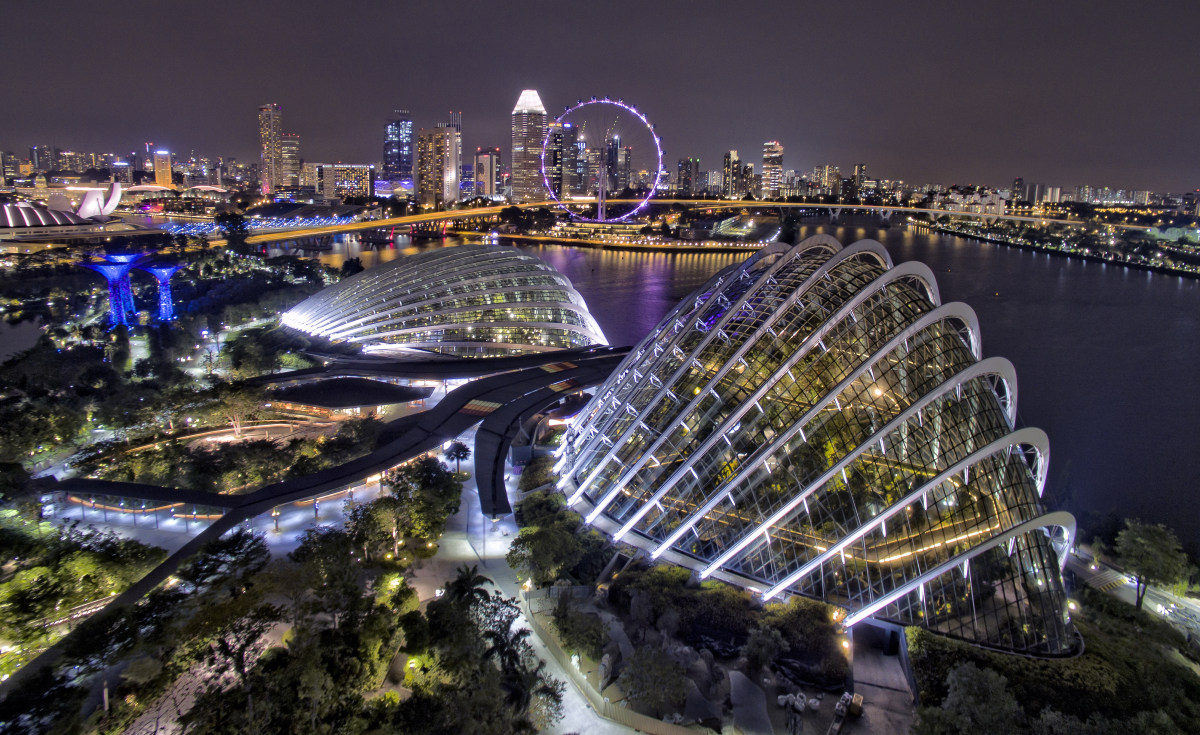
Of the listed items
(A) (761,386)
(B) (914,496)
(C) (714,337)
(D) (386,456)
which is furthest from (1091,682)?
(D) (386,456)

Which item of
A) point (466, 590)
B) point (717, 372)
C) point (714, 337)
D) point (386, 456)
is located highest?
point (714, 337)

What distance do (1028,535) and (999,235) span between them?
137m

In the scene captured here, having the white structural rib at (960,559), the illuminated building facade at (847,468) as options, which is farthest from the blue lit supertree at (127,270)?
the white structural rib at (960,559)

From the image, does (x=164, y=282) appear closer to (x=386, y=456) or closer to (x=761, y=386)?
(x=386, y=456)

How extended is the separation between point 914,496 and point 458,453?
16598 millimetres

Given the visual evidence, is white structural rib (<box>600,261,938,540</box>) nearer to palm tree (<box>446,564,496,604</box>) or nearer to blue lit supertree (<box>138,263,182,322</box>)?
palm tree (<box>446,564,496,604</box>)

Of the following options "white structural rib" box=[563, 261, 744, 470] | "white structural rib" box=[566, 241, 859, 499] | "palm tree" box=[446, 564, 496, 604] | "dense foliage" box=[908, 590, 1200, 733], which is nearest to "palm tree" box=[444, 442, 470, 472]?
"white structural rib" box=[563, 261, 744, 470]

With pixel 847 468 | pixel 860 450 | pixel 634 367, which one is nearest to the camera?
pixel 860 450

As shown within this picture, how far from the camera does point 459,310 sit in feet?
138

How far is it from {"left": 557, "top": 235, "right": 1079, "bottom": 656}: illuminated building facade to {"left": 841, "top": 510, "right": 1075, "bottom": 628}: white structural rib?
0.04 meters

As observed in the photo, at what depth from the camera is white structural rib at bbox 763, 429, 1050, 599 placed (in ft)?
49.7

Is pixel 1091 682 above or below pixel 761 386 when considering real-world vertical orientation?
below

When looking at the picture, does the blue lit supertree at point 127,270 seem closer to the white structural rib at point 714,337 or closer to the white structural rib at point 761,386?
the white structural rib at point 714,337

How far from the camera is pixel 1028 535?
1580 centimetres
